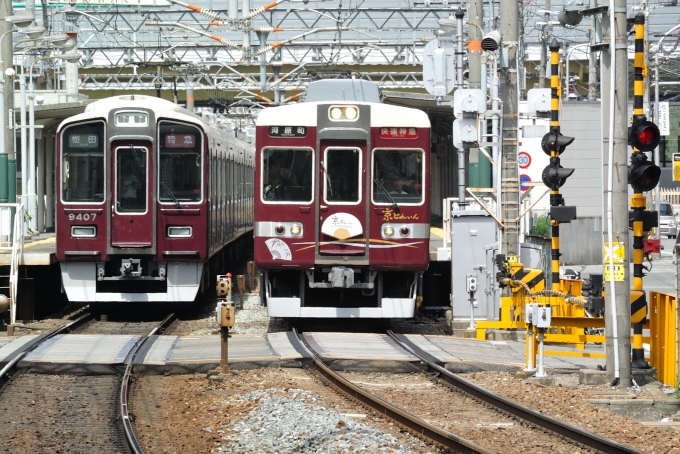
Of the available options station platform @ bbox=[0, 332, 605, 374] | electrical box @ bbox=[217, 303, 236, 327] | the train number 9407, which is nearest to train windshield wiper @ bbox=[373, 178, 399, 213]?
station platform @ bbox=[0, 332, 605, 374]

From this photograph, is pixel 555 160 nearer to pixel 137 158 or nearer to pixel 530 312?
pixel 530 312

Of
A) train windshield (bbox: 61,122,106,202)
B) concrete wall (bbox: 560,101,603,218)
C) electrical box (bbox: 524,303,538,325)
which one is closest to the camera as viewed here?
electrical box (bbox: 524,303,538,325)

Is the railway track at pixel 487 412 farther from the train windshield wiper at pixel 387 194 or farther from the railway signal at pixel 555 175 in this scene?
the railway signal at pixel 555 175

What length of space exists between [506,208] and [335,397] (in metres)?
5.63

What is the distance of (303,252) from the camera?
14.1m

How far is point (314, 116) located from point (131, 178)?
3.18 metres

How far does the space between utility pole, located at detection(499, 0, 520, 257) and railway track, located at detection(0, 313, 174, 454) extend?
5325 mm

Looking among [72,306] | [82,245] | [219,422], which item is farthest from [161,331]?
[219,422]

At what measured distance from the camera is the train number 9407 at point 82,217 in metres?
15.7

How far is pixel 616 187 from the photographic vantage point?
33.7ft

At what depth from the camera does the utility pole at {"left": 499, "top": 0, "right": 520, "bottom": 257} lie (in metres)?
14.3

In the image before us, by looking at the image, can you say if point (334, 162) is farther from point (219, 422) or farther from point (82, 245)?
point (219, 422)

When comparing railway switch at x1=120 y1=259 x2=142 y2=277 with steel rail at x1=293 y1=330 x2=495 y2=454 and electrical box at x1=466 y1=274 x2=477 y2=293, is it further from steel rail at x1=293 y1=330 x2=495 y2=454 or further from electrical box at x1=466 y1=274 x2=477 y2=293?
steel rail at x1=293 y1=330 x2=495 y2=454

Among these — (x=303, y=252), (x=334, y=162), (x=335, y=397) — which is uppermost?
(x=334, y=162)
